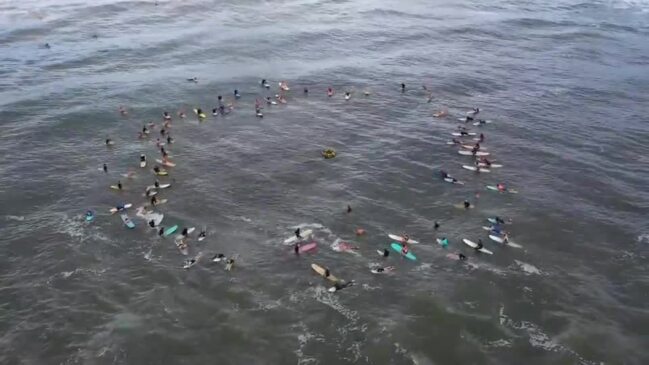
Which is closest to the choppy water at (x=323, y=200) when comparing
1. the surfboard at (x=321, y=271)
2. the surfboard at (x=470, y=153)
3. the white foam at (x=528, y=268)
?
the white foam at (x=528, y=268)

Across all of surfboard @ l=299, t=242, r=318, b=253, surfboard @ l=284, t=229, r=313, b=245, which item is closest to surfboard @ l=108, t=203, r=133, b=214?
surfboard @ l=284, t=229, r=313, b=245

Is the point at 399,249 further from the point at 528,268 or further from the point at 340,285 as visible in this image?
the point at 528,268

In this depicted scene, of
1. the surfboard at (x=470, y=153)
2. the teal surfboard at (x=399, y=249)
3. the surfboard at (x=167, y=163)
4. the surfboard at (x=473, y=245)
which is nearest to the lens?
the teal surfboard at (x=399, y=249)

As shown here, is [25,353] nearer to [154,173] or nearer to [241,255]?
[241,255]

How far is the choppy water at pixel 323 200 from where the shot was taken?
141ft

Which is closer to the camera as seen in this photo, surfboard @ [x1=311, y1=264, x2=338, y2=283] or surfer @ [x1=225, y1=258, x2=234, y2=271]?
surfboard @ [x1=311, y1=264, x2=338, y2=283]

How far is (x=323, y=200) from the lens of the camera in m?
60.3

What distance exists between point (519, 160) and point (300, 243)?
33.3 m

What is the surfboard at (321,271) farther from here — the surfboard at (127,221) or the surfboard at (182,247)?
the surfboard at (127,221)

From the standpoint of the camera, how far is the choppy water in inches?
Answer: 1688

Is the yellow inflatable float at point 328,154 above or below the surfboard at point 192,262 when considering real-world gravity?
above

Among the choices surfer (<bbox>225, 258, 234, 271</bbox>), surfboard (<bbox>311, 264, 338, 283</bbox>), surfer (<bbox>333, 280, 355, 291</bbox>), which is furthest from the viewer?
surfer (<bbox>225, 258, 234, 271</bbox>)

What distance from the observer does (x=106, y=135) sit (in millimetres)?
75562

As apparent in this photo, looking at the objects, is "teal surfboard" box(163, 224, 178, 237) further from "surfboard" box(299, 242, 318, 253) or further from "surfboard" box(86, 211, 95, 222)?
"surfboard" box(299, 242, 318, 253)
